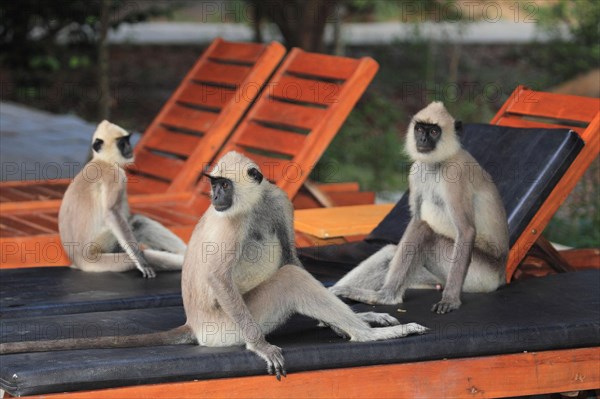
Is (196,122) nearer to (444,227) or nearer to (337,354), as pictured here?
(444,227)

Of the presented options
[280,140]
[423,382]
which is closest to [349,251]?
[280,140]

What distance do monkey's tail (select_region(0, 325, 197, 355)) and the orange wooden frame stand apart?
31 centimetres

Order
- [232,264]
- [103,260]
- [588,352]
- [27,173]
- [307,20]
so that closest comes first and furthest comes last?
[232,264] → [588,352] → [103,260] → [27,173] → [307,20]

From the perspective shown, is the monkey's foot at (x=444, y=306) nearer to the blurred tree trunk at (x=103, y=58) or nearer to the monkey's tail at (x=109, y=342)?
the monkey's tail at (x=109, y=342)

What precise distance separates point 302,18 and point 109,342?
25.8 ft

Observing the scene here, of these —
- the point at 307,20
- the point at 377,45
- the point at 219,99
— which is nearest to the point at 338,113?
the point at 219,99

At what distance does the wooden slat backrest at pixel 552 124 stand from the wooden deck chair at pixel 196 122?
6.83ft

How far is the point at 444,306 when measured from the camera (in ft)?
15.6

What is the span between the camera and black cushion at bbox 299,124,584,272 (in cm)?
538

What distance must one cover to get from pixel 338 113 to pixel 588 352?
285 centimetres

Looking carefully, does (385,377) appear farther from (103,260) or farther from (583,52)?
(583,52)

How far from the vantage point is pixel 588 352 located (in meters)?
4.51

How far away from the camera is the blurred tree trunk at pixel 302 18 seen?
11.6m

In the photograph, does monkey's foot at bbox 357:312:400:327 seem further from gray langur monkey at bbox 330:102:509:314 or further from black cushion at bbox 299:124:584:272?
black cushion at bbox 299:124:584:272
